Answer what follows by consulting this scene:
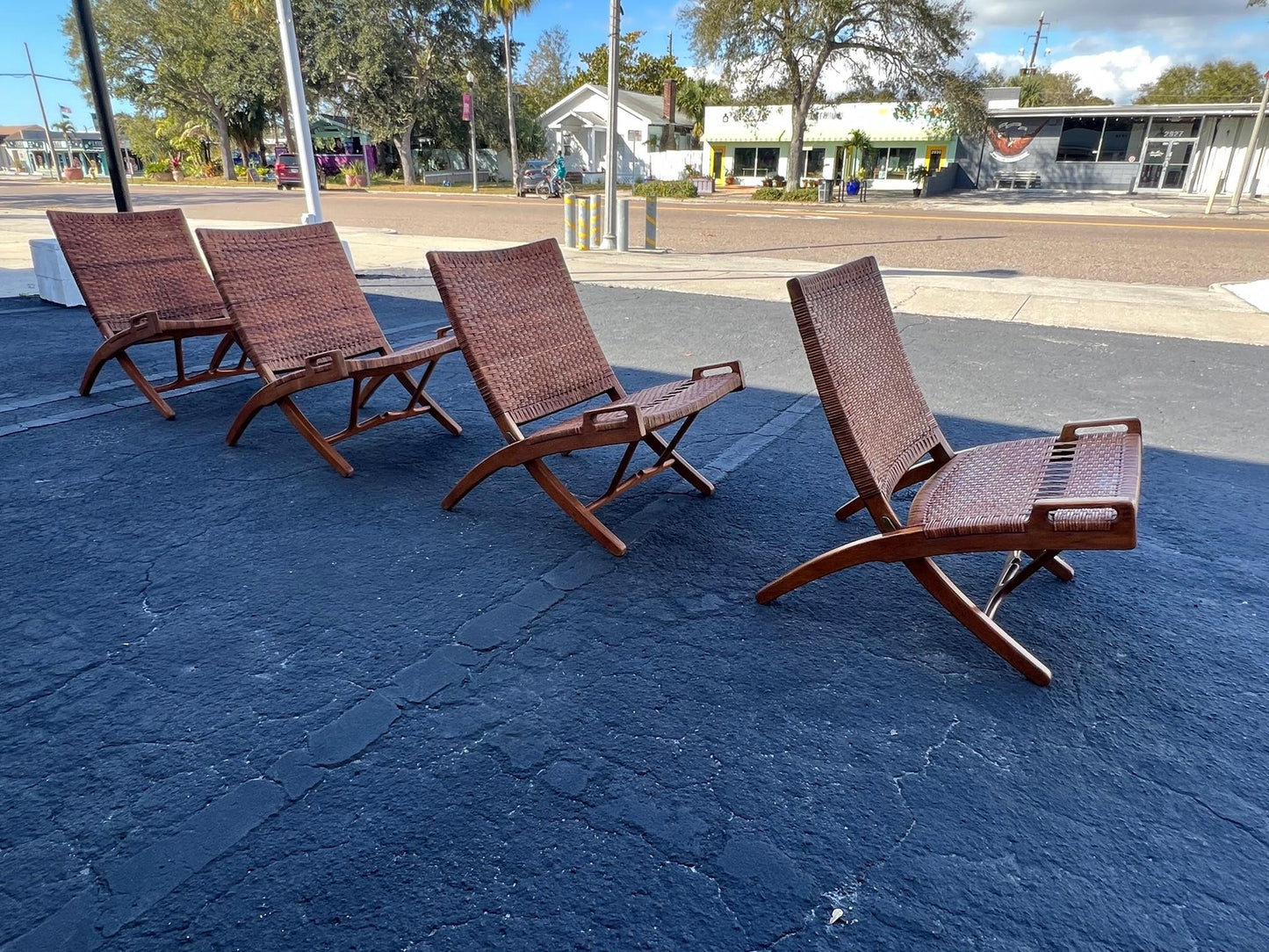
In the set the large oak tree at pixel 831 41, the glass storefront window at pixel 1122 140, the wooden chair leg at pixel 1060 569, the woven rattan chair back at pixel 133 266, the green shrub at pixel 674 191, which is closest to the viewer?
the wooden chair leg at pixel 1060 569

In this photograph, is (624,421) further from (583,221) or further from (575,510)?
(583,221)

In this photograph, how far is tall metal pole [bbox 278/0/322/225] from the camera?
27.3 ft

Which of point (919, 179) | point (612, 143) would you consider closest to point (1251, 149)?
point (919, 179)

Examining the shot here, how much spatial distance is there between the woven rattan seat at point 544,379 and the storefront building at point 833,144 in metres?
32.9

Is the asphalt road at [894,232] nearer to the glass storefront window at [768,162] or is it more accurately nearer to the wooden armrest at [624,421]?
the wooden armrest at [624,421]

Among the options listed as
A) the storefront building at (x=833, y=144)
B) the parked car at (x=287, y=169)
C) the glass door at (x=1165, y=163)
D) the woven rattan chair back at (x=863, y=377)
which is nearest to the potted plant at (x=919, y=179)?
the storefront building at (x=833, y=144)

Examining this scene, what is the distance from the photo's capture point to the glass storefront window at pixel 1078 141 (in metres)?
34.9

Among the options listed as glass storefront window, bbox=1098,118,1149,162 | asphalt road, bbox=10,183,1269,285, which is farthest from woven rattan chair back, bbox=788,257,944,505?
glass storefront window, bbox=1098,118,1149,162

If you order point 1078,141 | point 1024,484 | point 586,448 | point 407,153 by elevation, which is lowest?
point 586,448

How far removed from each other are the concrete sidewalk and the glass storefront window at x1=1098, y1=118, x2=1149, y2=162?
3094cm

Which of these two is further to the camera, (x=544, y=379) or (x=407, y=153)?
(x=407, y=153)

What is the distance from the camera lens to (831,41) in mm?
28297

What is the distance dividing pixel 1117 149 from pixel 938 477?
133ft

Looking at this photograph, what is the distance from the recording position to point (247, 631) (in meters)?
2.46
